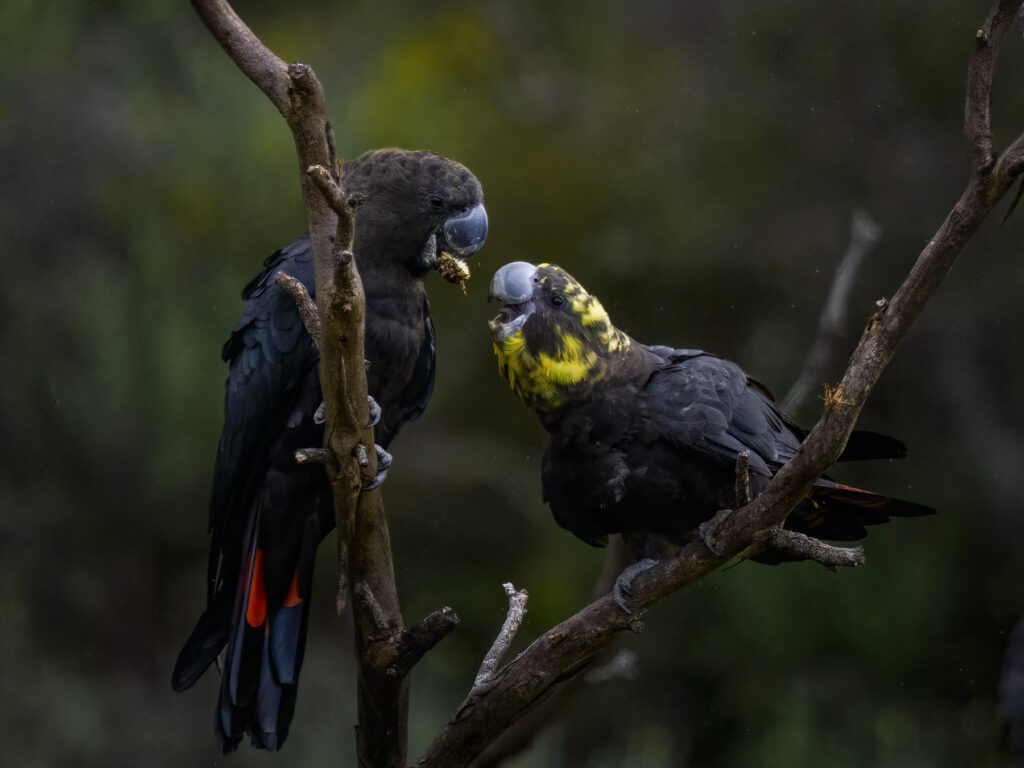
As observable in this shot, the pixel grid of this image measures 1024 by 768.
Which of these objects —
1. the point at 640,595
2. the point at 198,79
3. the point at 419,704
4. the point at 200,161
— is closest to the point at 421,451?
the point at 419,704

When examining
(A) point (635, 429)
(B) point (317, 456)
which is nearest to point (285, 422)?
(B) point (317, 456)

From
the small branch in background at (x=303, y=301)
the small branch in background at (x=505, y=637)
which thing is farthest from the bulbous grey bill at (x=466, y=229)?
the small branch in background at (x=505, y=637)

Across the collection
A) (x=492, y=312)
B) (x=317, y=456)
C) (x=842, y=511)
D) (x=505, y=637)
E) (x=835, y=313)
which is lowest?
(x=505, y=637)

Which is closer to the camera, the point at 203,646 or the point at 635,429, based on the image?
the point at 635,429

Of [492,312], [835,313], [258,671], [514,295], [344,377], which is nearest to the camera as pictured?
[344,377]

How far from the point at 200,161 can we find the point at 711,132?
49.4 inches

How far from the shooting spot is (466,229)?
1.79 m

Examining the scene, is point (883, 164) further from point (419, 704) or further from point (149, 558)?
point (149, 558)

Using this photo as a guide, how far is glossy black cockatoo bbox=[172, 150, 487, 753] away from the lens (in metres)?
1.76

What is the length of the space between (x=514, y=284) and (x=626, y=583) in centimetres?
47

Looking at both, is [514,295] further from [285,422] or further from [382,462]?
[285,422]

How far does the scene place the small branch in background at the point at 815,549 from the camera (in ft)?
4.05

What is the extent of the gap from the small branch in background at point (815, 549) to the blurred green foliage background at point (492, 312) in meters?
1.27

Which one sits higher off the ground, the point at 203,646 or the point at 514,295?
the point at 514,295
